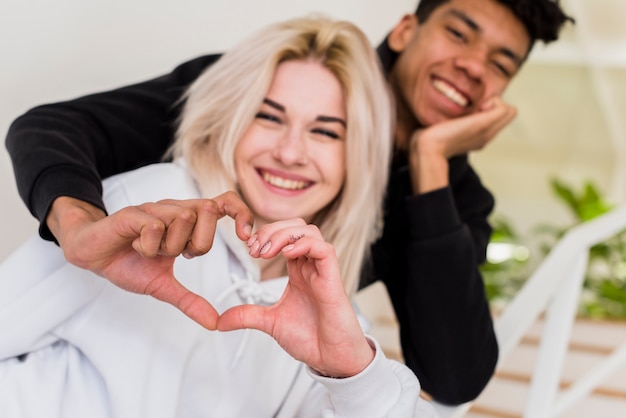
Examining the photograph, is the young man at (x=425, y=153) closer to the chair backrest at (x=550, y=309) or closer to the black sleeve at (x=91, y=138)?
the black sleeve at (x=91, y=138)

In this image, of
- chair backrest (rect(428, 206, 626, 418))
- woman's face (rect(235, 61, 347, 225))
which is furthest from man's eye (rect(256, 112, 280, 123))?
chair backrest (rect(428, 206, 626, 418))

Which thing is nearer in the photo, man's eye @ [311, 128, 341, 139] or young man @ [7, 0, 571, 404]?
young man @ [7, 0, 571, 404]

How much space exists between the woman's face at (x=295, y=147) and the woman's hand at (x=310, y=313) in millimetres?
351

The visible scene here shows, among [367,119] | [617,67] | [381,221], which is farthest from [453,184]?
[617,67]

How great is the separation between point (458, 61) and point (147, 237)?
1.06 metres

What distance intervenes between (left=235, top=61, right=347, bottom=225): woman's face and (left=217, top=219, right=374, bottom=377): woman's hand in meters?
0.35

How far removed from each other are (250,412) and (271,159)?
38cm

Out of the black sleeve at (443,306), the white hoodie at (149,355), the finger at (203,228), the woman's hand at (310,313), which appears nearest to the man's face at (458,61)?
the black sleeve at (443,306)

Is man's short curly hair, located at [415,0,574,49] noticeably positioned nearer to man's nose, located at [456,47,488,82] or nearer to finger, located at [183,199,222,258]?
man's nose, located at [456,47,488,82]

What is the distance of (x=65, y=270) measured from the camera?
979 mm

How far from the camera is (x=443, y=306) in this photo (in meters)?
1.48

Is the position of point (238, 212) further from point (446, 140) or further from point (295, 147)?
point (446, 140)

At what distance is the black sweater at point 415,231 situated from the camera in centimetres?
122

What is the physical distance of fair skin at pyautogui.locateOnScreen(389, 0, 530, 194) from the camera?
1.64 m
